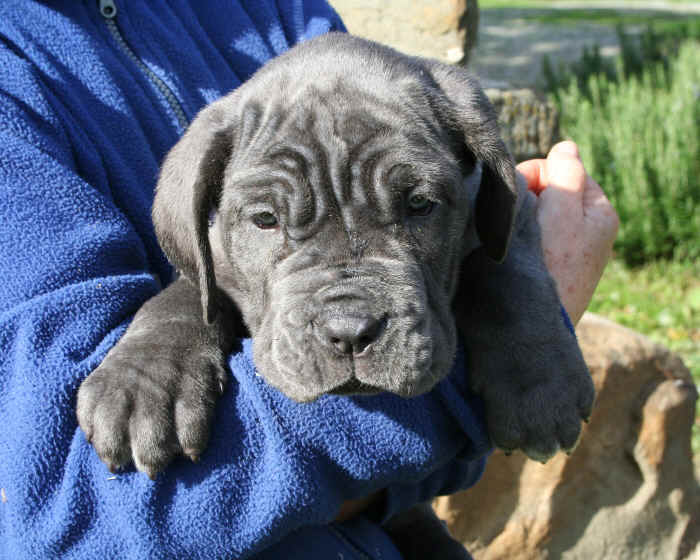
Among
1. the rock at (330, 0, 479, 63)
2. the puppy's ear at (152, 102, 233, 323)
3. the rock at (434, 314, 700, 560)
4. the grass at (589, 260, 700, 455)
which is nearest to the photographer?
the puppy's ear at (152, 102, 233, 323)

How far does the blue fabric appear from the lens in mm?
2049

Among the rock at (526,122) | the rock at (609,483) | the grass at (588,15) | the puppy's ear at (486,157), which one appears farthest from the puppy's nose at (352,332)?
the grass at (588,15)

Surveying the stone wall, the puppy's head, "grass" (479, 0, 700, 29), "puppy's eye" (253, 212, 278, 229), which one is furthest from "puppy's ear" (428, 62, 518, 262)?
"grass" (479, 0, 700, 29)

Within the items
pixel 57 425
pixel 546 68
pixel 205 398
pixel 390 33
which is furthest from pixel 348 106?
pixel 546 68

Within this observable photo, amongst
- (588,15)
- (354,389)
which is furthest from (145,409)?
(588,15)

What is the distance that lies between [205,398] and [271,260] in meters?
0.50

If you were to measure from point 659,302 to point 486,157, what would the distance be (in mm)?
5645

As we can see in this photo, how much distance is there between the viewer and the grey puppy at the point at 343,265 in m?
2.17

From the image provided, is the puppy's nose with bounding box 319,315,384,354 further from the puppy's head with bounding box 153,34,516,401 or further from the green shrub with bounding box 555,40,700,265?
the green shrub with bounding box 555,40,700,265

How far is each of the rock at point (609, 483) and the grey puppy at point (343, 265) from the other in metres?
2.41

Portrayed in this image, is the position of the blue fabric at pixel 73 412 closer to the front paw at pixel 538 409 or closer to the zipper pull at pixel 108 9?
the front paw at pixel 538 409

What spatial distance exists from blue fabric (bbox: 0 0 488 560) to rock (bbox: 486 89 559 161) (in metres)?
4.47

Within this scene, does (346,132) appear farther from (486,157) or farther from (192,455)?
(192,455)

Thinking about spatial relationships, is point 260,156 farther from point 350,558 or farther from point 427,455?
point 350,558
